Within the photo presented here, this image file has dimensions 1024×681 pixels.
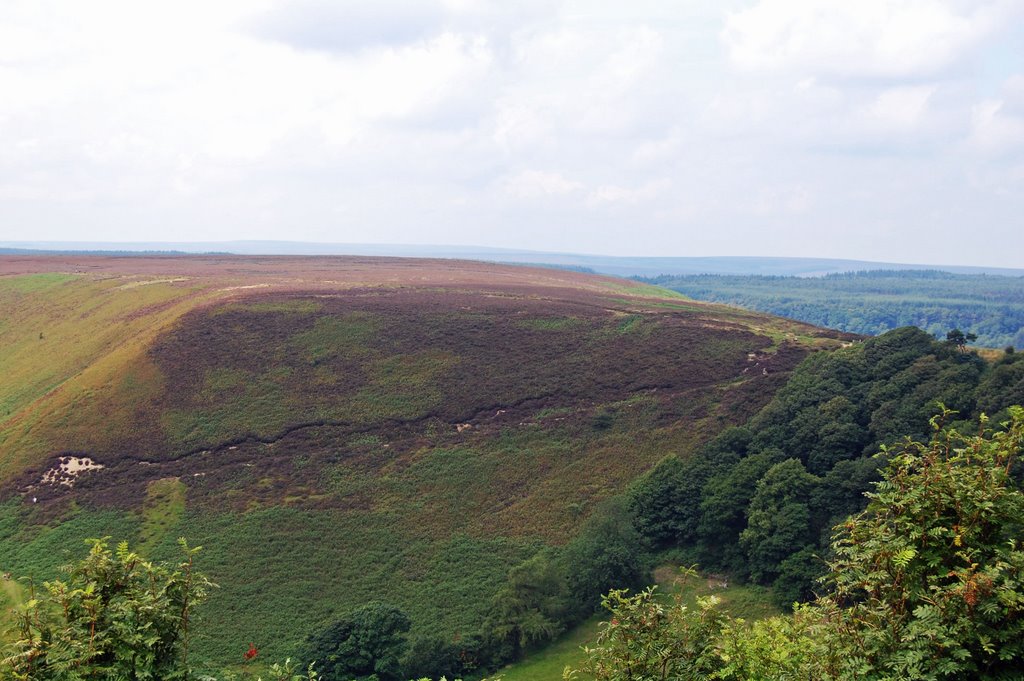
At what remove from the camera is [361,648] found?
35.2 m

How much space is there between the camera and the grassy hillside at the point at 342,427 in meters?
43.8

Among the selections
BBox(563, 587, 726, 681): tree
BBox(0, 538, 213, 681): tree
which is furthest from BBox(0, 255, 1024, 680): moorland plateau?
BBox(0, 538, 213, 681): tree

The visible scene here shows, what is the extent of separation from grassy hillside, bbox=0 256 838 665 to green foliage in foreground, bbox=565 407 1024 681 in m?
29.4

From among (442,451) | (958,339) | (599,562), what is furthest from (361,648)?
(958,339)

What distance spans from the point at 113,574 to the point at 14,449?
5415cm

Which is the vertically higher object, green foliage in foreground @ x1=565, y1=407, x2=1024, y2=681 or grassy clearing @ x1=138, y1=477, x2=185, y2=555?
green foliage in foreground @ x1=565, y1=407, x2=1024, y2=681

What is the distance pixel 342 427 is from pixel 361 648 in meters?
25.8

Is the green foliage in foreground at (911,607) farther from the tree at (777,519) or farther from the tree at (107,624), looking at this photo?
the tree at (777,519)

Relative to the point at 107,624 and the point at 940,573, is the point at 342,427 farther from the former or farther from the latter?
the point at 940,573

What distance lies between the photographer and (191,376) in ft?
207

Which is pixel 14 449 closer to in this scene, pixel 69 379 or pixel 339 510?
pixel 69 379

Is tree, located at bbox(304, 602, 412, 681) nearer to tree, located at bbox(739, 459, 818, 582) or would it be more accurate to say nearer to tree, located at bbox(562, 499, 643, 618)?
tree, located at bbox(562, 499, 643, 618)

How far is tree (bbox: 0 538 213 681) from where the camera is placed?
30.8 ft

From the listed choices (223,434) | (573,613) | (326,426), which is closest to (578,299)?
(326,426)
